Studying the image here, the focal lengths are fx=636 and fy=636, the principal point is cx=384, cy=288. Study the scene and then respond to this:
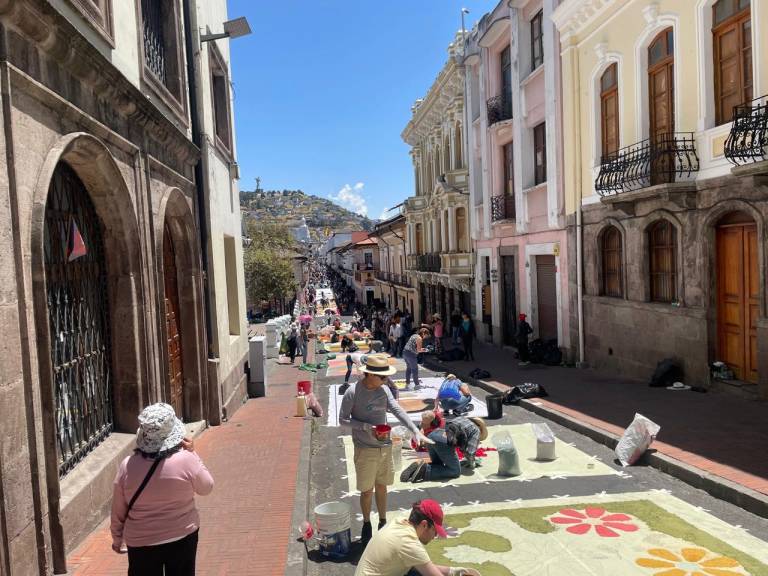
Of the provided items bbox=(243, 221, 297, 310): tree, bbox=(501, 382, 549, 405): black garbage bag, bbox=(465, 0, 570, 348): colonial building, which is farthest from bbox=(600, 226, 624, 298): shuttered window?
bbox=(243, 221, 297, 310): tree

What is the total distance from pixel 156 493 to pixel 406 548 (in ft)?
4.94

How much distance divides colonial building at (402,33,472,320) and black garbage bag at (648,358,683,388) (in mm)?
13143

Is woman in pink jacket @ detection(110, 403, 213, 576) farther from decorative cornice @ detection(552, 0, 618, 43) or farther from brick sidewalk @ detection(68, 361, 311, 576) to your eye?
decorative cornice @ detection(552, 0, 618, 43)

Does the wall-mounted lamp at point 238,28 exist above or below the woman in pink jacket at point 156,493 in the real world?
above

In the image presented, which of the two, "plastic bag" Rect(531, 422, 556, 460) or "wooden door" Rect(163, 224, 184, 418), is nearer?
"plastic bag" Rect(531, 422, 556, 460)

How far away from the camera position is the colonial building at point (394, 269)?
40.1 meters

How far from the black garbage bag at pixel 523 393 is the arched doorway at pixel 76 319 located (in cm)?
745

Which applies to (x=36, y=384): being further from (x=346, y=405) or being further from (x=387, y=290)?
(x=387, y=290)

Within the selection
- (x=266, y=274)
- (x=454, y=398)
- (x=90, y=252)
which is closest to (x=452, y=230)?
(x=454, y=398)

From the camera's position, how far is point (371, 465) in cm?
576

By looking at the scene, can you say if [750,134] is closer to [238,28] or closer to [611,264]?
[611,264]

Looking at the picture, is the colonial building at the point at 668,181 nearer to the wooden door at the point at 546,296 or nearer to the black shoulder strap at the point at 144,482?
the wooden door at the point at 546,296

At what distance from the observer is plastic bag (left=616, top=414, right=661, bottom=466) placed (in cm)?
779

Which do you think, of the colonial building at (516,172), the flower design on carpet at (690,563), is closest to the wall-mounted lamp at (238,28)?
the colonial building at (516,172)
